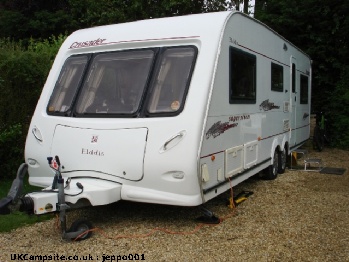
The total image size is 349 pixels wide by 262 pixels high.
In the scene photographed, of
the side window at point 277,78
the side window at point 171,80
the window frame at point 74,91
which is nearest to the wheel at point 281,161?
the side window at point 277,78

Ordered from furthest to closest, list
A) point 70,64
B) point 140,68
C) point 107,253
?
point 70,64 < point 140,68 < point 107,253

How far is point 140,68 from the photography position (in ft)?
17.1

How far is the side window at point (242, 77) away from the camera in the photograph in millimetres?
5520

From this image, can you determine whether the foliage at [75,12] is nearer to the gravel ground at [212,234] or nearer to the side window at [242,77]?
the side window at [242,77]

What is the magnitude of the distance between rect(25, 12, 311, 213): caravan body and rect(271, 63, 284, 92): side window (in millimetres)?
1184

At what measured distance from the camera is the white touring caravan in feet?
15.0

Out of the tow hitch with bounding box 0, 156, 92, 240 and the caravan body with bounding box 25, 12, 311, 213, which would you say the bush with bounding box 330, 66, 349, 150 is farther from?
the tow hitch with bounding box 0, 156, 92, 240

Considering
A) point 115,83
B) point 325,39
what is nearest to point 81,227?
point 115,83

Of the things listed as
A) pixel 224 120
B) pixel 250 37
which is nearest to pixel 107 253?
pixel 224 120

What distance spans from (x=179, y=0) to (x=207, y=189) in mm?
11639

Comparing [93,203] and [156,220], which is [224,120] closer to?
[156,220]

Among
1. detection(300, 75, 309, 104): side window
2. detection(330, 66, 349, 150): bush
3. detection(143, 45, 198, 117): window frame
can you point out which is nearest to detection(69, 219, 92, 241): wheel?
detection(143, 45, 198, 117): window frame

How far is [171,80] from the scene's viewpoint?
498cm

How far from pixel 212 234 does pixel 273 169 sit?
3.57 metres
